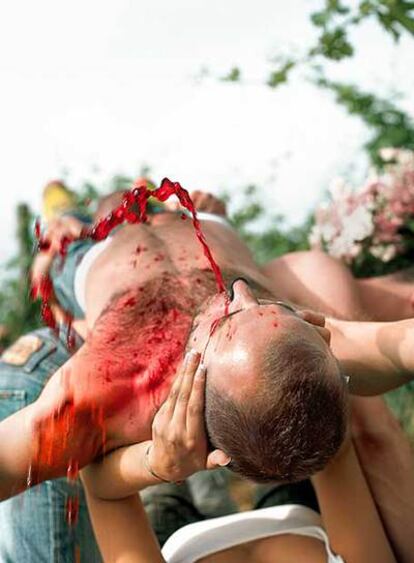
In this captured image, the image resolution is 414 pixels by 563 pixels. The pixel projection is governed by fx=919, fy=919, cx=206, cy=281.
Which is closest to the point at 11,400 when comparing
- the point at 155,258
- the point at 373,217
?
the point at 155,258

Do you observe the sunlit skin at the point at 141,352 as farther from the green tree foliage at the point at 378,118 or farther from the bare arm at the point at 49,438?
the green tree foliage at the point at 378,118

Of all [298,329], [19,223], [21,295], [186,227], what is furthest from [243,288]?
[19,223]

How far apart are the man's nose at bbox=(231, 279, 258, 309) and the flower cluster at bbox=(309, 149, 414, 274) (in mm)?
1562

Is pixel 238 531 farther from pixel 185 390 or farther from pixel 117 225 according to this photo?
pixel 117 225

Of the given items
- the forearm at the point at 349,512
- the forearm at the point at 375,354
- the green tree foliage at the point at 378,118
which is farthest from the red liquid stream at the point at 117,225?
the green tree foliage at the point at 378,118

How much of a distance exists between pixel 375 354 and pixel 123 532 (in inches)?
34.8

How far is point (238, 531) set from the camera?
9.48ft

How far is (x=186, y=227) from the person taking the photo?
11.4ft

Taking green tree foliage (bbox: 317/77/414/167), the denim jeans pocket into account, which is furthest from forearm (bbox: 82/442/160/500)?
green tree foliage (bbox: 317/77/414/167)

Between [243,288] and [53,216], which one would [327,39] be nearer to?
[243,288]

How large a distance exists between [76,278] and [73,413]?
1.17 metres

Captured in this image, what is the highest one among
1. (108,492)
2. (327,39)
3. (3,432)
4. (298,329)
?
(327,39)

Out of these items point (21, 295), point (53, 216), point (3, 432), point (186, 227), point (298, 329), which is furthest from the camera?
point (21, 295)

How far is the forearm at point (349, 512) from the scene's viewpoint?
268 cm
